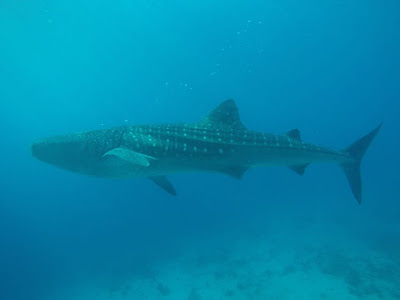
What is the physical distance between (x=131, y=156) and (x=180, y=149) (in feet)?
3.17

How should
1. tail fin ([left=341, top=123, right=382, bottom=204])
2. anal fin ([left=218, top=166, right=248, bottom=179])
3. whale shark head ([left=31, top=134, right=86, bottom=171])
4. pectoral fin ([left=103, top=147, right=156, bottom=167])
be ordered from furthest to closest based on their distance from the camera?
1. tail fin ([left=341, top=123, right=382, bottom=204])
2. whale shark head ([left=31, top=134, right=86, bottom=171])
3. anal fin ([left=218, top=166, right=248, bottom=179])
4. pectoral fin ([left=103, top=147, right=156, bottom=167])

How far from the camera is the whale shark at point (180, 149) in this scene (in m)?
6.13

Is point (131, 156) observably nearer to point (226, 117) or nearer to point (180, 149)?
point (180, 149)

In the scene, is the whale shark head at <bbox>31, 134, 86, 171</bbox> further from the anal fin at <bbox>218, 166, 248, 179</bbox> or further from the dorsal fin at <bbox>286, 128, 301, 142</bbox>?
the dorsal fin at <bbox>286, 128, 301, 142</bbox>

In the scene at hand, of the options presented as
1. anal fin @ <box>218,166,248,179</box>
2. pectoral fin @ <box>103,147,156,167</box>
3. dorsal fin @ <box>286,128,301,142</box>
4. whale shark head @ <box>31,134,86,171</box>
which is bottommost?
anal fin @ <box>218,166,248,179</box>

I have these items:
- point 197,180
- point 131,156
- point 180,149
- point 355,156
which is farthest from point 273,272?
point 197,180

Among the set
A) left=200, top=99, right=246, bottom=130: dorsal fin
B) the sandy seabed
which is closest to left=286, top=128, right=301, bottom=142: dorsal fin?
left=200, top=99, right=246, bottom=130: dorsal fin

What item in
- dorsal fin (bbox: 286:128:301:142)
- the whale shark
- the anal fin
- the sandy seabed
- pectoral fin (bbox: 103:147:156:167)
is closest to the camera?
pectoral fin (bbox: 103:147:156:167)

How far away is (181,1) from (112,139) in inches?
2327

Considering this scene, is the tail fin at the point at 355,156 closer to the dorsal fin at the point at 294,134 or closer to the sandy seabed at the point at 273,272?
the dorsal fin at the point at 294,134

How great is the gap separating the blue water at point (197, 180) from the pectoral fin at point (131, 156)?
12167mm

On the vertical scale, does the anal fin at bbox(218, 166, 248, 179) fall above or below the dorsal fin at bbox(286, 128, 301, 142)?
below

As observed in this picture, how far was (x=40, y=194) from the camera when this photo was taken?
6931 cm

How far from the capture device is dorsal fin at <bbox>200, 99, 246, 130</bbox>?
21.2 feet
